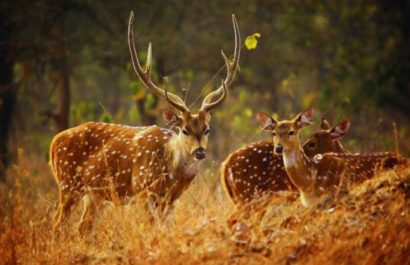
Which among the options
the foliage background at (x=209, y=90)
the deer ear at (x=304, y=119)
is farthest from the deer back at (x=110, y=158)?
the deer ear at (x=304, y=119)

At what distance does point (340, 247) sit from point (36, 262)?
2.33m

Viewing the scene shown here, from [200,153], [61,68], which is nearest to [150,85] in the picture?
[200,153]

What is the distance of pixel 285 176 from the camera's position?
10211 mm

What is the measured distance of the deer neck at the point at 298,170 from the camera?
9.61m

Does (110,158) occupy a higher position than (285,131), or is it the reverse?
(285,131)

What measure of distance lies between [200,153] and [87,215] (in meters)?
1.44

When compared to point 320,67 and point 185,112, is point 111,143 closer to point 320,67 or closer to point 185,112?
point 185,112

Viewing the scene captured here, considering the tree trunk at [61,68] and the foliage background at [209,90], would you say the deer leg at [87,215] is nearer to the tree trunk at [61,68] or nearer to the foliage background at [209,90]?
the foliage background at [209,90]

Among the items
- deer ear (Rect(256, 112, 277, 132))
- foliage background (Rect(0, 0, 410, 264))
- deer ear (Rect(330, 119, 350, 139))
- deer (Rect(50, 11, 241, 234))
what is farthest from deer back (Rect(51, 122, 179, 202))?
deer ear (Rect(330, 119, 350, 139))

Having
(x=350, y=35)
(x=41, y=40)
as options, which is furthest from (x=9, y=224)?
(x=350, y=35)

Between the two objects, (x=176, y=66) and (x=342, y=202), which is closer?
(x=342, y=202)

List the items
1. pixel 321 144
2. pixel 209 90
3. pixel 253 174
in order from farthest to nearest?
1. pixel 209 90
2. pixel 321 144
3. pixel 253 174

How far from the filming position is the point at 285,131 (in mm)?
9656

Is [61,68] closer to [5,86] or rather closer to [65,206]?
[5,86]
